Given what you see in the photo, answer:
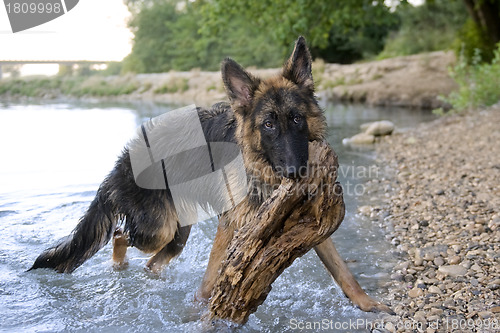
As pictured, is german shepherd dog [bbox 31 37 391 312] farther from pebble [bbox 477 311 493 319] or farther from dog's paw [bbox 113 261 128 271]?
pebble [bbox 477 311 493 319]

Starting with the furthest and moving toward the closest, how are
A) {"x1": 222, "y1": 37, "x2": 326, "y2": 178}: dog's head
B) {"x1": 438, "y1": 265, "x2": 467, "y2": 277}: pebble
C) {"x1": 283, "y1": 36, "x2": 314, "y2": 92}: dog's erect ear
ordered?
{"x1": 438, "y1": 265, "x2": 467, "y2": 277}: pebble
{"x1": 283, "y1": 36, "x2": 314, "y2": 92}: dog's erect ear
{"x1": 222, "y1": 37, "x2": 326, "y2": 178}: dog's head

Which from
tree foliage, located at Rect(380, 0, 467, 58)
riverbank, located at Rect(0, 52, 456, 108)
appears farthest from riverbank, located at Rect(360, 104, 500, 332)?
tree foliage, located at Rect(380, 0, 467, 58)

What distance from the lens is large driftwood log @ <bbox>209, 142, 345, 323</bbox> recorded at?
11.5 feet

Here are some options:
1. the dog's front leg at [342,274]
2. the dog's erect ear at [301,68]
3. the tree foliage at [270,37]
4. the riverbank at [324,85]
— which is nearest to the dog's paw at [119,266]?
the dog's front leg at [342,274]

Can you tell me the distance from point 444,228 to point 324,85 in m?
20.1

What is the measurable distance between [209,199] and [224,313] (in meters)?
1.53

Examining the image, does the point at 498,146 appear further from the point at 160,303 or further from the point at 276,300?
the point at 160,303

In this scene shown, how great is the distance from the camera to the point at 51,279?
209 inches

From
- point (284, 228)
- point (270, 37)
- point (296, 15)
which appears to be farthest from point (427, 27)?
point (284, 228)

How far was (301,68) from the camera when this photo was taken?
448cm

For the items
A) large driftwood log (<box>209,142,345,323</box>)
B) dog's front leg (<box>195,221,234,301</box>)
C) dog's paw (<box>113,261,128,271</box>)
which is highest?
large driftwood log (<box>209,142,345,323</box>)

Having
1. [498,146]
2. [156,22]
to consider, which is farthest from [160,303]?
[156,22]

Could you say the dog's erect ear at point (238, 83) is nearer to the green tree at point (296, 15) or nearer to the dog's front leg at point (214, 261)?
the dog's front leg at point (214, 261)

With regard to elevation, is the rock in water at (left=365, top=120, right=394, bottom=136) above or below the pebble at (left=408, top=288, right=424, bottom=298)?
below
